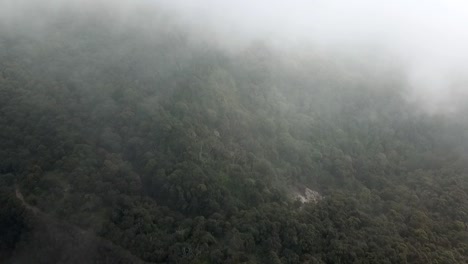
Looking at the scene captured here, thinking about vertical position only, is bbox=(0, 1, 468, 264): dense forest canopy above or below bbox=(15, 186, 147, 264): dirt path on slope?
above

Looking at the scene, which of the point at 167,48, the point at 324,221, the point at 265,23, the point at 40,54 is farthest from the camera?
the point at 265,23

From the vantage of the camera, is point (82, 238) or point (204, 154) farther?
point (204, 154)

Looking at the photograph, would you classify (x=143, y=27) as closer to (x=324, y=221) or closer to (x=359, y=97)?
(x=359, y=97)

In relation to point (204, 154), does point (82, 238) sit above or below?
below

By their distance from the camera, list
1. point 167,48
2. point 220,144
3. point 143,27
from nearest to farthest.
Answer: point 220,144 → point 167,48 → point 143,27

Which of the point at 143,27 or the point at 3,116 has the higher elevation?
the point at 143,27

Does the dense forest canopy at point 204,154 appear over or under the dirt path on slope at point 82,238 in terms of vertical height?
over

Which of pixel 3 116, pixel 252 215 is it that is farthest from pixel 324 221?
pixel 3 116

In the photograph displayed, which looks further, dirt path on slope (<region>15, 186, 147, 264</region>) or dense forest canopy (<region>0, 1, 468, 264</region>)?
dense forest canopy (<region>0, 1, 468, 264</region>)
